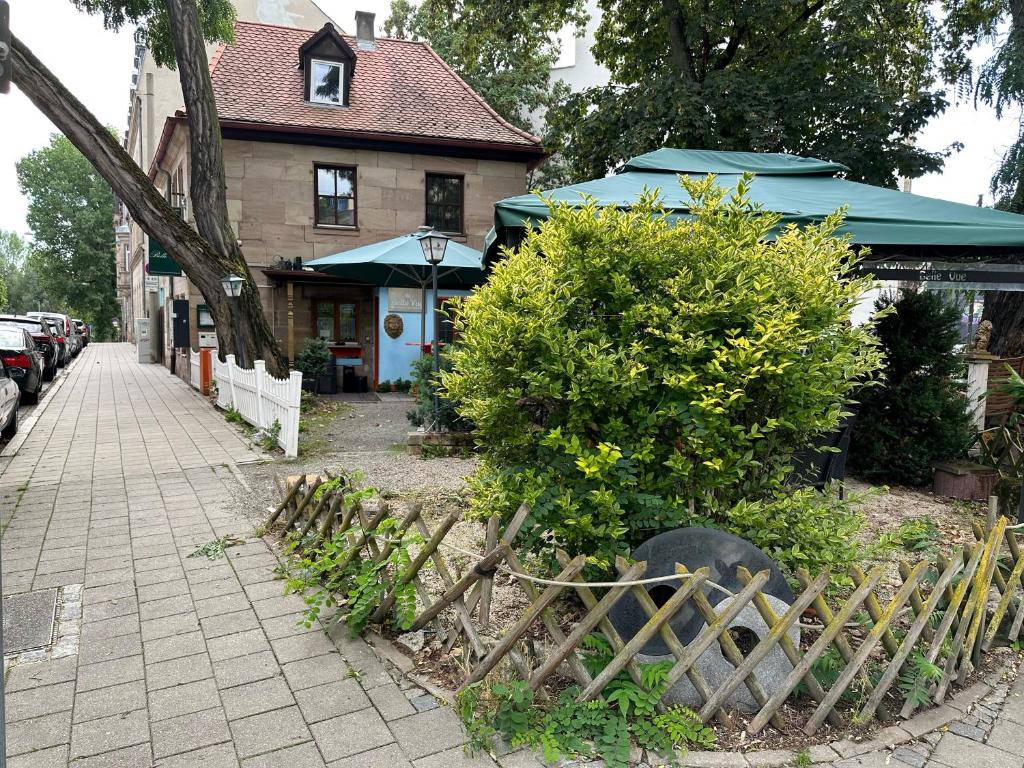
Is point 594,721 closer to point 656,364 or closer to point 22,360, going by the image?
point 656,364

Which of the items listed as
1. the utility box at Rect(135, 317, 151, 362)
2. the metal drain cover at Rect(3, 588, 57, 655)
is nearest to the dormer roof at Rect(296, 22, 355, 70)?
the utility box at Rect(135, 317, 151, 362)

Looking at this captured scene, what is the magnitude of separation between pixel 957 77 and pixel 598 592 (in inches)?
540

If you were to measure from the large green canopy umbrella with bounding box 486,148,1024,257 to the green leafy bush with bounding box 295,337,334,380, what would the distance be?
890 centimetres

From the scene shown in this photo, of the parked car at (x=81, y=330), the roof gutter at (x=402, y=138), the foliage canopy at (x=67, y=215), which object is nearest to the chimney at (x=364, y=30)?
the roof gutter at (x=402, y=138)

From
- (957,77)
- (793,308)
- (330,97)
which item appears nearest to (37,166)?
(330,97)

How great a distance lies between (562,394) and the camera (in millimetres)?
3111

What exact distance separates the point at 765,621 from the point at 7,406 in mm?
9863

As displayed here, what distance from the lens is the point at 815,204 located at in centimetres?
582

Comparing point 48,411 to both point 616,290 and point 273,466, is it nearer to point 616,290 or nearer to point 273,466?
point 273,466

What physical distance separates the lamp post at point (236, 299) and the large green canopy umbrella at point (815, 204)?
660 centimetres

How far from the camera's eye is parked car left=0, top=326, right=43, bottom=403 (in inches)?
513

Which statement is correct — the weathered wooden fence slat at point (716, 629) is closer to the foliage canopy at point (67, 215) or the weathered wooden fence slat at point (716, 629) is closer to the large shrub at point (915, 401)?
the large shrub at point (915, 401)

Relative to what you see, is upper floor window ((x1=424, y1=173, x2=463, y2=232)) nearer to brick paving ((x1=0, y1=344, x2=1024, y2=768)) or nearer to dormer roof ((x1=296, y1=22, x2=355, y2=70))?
dormer roof ((x1=296, y1=22, x2=355, y2=70))

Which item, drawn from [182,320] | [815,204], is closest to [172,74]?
[182,320]
